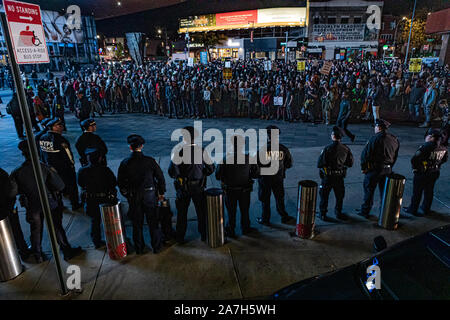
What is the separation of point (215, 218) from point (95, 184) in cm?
193

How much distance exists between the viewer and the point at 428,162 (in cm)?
531

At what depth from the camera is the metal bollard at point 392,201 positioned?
5.03 metres

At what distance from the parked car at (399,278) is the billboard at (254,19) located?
55114 millimetres

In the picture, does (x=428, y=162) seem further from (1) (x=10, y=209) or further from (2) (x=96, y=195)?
(1) (x=10, y=209)

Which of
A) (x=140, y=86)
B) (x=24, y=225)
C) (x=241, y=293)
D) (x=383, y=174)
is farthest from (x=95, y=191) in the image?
(x=140, y=86)

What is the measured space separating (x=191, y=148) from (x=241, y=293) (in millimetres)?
2211

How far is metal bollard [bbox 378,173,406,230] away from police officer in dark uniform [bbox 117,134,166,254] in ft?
12.7

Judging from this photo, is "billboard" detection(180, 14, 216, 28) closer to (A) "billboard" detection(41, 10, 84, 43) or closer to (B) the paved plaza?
(A) "billboard" detection(41, 10, 84, 43)

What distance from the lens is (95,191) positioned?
4.56m

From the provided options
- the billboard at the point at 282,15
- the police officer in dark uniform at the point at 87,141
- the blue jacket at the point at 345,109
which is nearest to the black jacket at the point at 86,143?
the police officer in dark uniform at the point at 87,141

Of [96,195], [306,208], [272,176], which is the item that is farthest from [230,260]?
[96,195]

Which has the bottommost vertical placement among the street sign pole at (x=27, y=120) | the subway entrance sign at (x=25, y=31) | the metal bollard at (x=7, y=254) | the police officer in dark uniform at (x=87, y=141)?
the metal bollard at (x=7, y=254)

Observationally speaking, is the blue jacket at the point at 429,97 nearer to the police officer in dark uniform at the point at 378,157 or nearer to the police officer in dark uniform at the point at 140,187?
the police officer in dark uniform at the point at 378,157

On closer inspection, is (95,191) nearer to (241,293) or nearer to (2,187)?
(2,187)
